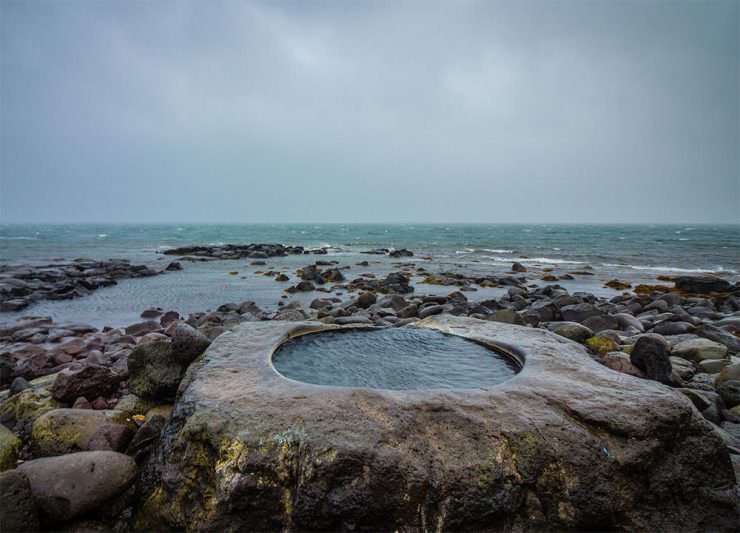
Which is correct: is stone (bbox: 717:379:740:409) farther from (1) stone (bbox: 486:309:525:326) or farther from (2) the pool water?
(1) stone (bbox: 486:309:525:326)

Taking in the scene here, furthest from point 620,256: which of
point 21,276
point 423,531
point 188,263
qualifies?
point 21,276

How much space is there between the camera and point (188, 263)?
98.5 feet

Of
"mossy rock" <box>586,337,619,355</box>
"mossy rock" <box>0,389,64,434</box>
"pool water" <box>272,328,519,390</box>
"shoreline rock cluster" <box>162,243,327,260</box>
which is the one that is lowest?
"shoreline rock cluster" <box>162,243,327,260</box>

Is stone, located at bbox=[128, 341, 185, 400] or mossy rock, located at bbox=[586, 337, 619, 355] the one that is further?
mossy rock, located at bbox=[586, 337, 619, 355]

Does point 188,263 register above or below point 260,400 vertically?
below

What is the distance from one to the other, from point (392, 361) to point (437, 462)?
2.29 metres

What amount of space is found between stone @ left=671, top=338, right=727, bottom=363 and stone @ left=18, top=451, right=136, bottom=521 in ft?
28.5

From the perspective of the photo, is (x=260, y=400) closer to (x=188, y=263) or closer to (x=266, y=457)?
(x=266, y=457)

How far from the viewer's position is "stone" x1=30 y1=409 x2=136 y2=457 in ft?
13.4

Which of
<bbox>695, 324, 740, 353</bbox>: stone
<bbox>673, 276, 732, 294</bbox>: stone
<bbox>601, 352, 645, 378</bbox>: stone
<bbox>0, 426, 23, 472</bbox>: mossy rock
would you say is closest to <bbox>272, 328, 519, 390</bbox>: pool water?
<bbox>601, 352, 645, 378</bbox>: stone

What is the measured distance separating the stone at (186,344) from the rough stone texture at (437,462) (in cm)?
156

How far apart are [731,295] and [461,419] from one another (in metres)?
18.8

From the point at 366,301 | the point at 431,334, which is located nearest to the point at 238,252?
the point at 366,301

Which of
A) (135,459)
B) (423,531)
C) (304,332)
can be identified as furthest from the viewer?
(304,332)
